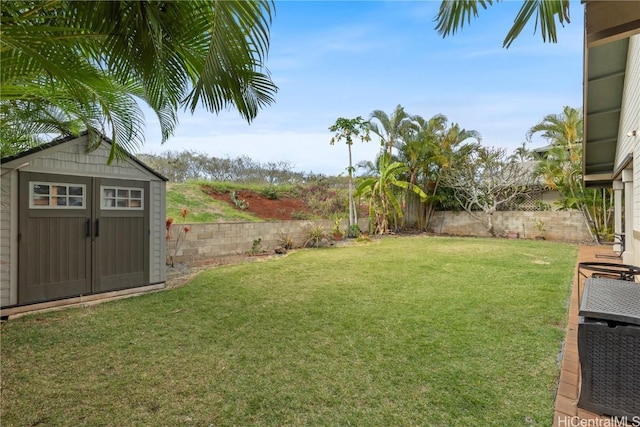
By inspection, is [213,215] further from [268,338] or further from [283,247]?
[268,338]

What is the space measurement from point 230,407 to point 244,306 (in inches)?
95.7

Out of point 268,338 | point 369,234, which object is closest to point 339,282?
point 268,338

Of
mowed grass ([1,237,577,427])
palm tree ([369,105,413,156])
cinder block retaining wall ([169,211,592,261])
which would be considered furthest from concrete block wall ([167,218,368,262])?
palm tree ([369,105,413,156])

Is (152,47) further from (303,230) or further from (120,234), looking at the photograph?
(303,230)

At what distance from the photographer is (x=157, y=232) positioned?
5738 millimetres

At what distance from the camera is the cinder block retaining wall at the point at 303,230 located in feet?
28.8

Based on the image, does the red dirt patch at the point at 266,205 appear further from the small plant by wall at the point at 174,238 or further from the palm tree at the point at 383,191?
the small plant by wall at the point at 174,238

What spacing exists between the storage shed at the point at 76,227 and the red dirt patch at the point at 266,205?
28.7ft

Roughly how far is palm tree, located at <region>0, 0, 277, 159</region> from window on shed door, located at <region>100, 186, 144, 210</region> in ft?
7.32

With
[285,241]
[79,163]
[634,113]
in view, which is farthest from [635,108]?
[285,241]

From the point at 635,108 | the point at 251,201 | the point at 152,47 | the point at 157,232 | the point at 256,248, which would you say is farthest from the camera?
the point at 251,201

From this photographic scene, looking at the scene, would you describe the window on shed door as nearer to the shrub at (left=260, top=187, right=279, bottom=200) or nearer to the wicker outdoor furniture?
the wicker outdoor furniture

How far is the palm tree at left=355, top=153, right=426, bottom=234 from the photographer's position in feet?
47.5

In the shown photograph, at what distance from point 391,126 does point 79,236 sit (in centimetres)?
1406
